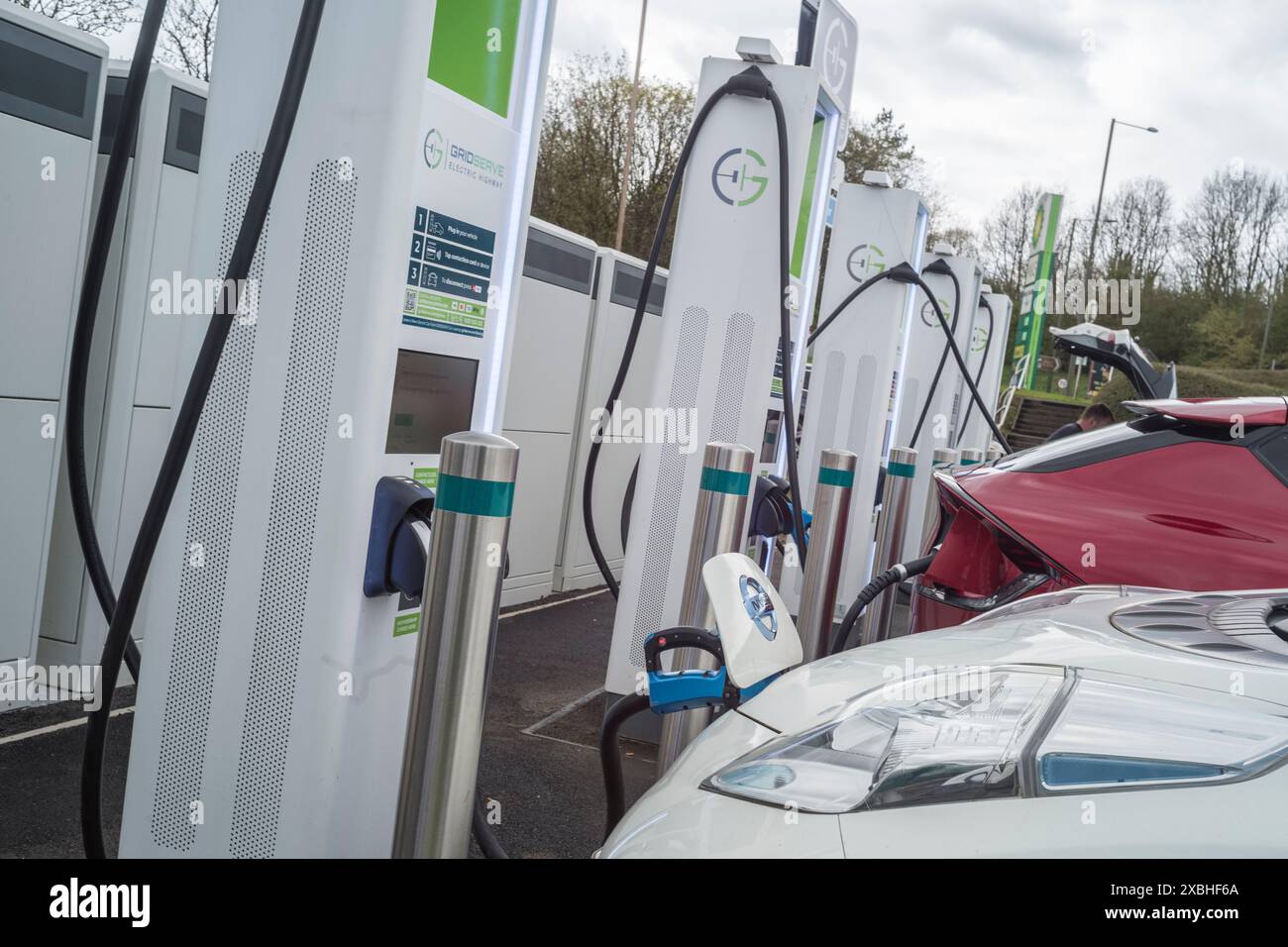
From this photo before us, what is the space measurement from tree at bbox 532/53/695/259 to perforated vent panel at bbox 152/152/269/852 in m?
25.6

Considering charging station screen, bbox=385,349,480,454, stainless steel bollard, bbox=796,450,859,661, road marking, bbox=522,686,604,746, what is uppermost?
charging station screen, bbox=385,349,480,454

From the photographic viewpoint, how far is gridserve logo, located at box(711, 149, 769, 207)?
504 cm

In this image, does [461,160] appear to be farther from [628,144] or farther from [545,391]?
[628,144]

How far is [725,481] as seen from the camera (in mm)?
4086

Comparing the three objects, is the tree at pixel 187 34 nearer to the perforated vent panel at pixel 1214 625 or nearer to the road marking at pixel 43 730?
the road marking at pixel 43 730

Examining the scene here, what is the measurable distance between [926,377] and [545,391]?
4.62 m

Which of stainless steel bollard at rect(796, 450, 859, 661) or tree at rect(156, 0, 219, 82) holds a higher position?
tree at rect(156, 0, 219, 82)

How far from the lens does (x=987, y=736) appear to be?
1.58m

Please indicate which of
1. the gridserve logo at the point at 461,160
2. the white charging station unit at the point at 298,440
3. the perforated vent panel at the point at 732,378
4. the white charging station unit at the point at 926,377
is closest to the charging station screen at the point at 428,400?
the white charging station unit at the point at 298,440

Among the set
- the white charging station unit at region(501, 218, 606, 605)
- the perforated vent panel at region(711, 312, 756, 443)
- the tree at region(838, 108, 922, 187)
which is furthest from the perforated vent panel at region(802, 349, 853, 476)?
the tree at region(838, 108, 922, 187)

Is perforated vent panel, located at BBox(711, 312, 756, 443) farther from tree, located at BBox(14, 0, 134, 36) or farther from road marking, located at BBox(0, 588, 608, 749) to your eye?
tree, located at BBox(14, 0, 134, 36)

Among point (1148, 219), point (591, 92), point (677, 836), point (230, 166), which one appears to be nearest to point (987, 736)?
point (677, 836)

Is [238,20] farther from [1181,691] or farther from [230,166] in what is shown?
[1181,691]

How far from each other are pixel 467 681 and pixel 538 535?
627 cm
